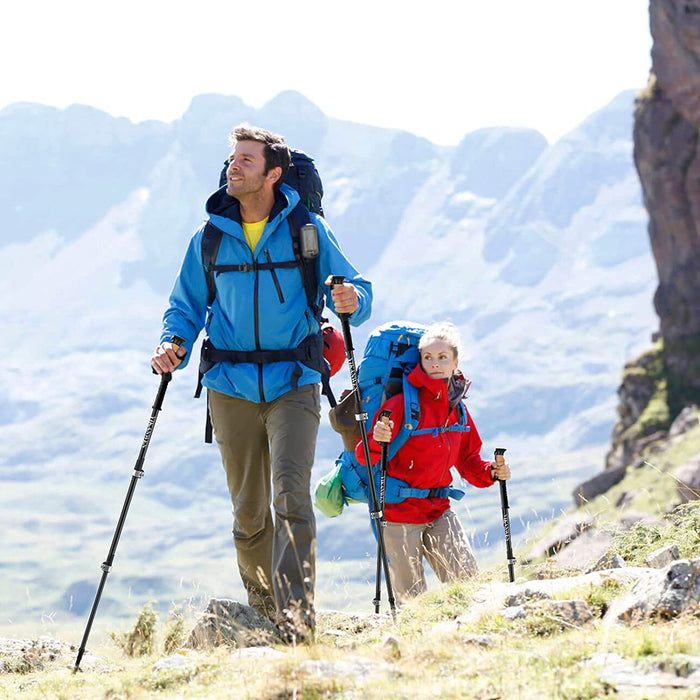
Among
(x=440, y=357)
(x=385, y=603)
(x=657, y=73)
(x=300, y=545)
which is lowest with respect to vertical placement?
(x=385, y=603)

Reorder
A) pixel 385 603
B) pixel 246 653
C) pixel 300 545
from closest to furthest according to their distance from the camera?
pixel 246 653 < pixel 300 545 < pixel 385 603

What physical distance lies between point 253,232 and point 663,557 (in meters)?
4.13

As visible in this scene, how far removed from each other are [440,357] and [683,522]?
2652mm

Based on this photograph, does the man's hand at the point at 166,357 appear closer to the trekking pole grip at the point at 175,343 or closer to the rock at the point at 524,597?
the trekking pole grip at the point at 175,343

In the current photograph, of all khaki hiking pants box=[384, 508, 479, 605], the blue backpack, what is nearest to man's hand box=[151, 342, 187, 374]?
the blue backpack

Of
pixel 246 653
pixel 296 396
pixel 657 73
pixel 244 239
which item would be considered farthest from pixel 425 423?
pixel 657 73

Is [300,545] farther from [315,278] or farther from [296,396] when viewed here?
[315,278]

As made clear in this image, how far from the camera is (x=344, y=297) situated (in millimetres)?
7551

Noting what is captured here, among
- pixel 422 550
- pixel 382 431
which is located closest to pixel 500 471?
pixel 422 550

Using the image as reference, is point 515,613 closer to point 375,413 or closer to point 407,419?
point 407,419

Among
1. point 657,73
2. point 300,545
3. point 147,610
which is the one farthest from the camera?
point 657,73

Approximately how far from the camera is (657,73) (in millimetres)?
78500

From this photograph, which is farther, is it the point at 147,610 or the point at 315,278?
the point at 147,610

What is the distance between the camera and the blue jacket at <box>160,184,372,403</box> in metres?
7.89
